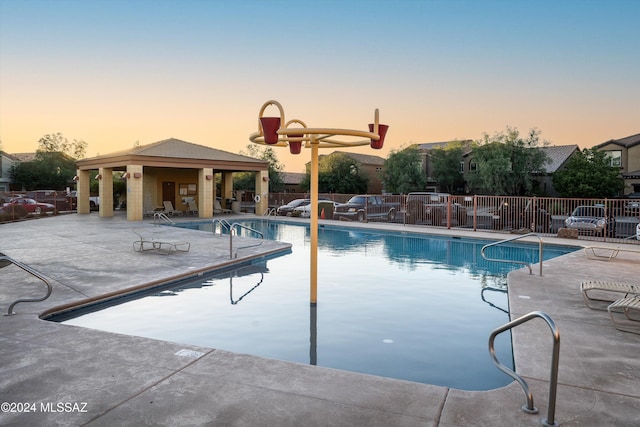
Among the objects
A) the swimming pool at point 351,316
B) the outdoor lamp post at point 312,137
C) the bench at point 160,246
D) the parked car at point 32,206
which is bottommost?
the swimming pool at point 351,316

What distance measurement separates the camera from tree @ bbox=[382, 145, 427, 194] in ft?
148

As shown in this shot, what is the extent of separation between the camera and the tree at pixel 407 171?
148 ft

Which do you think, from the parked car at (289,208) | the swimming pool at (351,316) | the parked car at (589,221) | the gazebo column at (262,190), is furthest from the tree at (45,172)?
the parked car at (589,221)

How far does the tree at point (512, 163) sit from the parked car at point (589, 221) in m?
17.3

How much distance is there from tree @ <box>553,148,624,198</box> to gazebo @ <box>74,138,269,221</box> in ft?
77.8

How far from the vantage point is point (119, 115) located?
2908cm

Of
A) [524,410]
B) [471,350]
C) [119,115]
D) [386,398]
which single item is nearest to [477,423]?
[524,410]

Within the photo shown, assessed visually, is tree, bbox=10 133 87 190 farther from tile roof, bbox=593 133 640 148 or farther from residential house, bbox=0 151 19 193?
tile roof, bbox=593 133 640 148

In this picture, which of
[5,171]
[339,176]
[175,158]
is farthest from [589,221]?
[5,171]

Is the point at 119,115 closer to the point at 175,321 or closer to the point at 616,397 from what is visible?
the point at 175,321

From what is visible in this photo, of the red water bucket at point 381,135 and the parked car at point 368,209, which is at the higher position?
the red water bucket at point 381,135

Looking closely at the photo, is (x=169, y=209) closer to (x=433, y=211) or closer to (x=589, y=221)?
(x=433, y=211)

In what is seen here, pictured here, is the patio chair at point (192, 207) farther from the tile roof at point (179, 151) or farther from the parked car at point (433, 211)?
the parked car at point (433, 211)

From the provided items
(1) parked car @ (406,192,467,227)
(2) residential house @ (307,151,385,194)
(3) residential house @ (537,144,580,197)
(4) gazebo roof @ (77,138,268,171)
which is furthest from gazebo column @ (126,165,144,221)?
(3) residential house @ (537,144,580,197)
